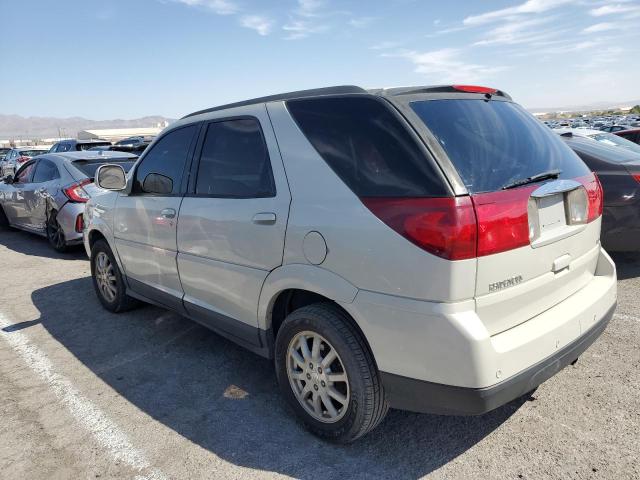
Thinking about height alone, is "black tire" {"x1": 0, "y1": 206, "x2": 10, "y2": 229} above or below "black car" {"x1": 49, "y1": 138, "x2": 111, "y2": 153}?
below

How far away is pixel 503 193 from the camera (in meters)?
2.21

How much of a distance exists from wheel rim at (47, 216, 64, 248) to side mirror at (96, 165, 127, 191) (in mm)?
3870

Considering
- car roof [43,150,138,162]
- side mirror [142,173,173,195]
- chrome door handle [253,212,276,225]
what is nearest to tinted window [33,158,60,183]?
car roof [43,150,138,162]

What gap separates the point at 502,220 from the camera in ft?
7.06

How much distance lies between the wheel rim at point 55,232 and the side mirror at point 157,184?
4.36 meters

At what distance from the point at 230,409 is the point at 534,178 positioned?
224 centimetres

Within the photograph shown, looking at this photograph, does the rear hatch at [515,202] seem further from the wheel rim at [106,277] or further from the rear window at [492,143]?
the wheel rim at [106,277]

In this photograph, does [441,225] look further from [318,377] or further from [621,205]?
[621,205]

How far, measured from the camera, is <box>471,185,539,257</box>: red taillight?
6.91 feet

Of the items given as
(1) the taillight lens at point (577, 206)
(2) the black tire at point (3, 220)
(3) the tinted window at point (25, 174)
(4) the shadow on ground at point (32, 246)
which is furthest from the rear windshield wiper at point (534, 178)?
(2) the black tire at point (3, 220)

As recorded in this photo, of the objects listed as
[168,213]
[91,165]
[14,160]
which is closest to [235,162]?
[168,213]

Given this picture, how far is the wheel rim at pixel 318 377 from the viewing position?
8.51 feet

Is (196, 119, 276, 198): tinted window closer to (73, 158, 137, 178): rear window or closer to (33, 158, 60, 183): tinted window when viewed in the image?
(73, 158, 137, 178): rear window

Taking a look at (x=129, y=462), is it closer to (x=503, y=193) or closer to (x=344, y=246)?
(x=344, y=246)
